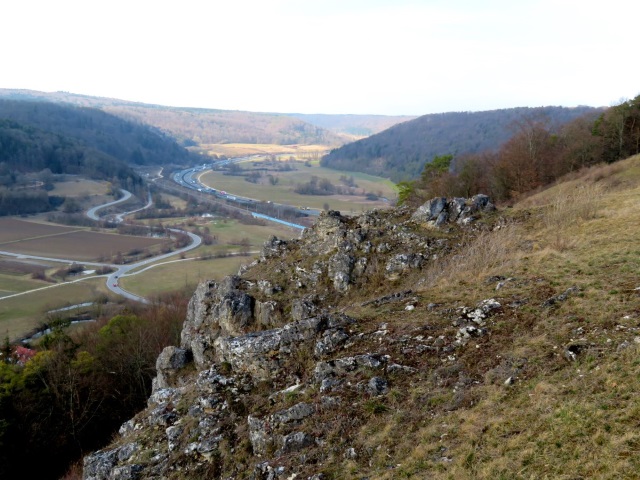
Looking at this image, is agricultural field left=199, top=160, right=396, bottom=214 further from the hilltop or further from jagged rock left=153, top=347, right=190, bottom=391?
the hilltop

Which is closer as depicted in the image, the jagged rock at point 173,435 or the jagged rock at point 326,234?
the jagged rock at point 173,435

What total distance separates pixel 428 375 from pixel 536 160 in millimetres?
38555

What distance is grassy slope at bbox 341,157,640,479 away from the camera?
720 cm

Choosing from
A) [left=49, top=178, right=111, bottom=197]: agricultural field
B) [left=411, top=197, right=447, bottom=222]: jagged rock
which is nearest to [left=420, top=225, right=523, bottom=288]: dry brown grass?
[left=411, top=197, right=447, bottom=222]: jagged rock

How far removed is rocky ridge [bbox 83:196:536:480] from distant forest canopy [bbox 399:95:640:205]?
27.5 meters

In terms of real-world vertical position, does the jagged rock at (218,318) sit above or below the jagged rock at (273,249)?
below

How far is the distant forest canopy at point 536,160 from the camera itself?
42.0 metres

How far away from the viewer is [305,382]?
11.8m

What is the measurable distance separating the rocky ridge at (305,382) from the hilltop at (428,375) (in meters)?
0.04

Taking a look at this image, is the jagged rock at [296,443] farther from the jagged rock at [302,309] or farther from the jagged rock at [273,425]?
the jagged rock at [302,309]

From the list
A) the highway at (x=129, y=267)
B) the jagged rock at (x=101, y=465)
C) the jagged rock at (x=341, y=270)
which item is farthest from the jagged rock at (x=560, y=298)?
the highway at (x=129, y=267)

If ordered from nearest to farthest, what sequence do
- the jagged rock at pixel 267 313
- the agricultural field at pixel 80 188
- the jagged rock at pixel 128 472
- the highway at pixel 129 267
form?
the jagged rock at pixel 128 472, the jagged rock at pixel 267 313, the highway at pixel 129 267, the agricultural field at pixel 80 188

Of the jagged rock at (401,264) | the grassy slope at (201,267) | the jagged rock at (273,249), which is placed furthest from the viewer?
the grassy slope at (201,267)

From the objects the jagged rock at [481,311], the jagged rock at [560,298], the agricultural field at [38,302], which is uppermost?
the jagged rock at [560,298]
